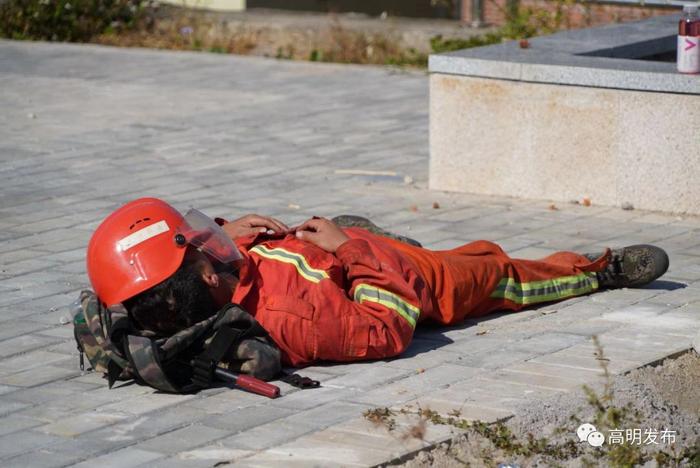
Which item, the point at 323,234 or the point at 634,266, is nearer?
the point at 323,234

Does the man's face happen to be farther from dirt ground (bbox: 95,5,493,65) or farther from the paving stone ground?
dirt ground (bbox: 95,5,493,65)

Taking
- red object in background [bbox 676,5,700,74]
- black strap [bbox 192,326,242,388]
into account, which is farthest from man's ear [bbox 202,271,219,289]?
red object in background [bbox 676,5,700,74]

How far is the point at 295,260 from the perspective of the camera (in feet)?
18.5

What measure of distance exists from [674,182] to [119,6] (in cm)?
1007

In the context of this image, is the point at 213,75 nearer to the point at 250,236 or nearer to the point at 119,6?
the point at 119,6

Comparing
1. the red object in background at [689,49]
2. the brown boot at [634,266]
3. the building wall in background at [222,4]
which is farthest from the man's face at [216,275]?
the building wall in background at [222,4]

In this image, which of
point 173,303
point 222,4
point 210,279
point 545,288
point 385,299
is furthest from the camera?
point 222,4

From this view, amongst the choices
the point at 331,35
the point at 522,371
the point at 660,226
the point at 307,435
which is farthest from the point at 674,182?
the point at 331,35

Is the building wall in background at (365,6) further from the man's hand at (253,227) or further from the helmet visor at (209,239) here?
the helmet visor at (209,239)

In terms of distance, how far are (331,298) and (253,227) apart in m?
0.74

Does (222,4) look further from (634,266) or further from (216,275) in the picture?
(216,275)

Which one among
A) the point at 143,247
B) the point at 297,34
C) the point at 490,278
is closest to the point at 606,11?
the point at 297,34

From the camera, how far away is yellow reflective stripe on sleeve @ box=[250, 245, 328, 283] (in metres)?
5.57

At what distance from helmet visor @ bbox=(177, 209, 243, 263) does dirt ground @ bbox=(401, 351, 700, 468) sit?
1329 millimetres
